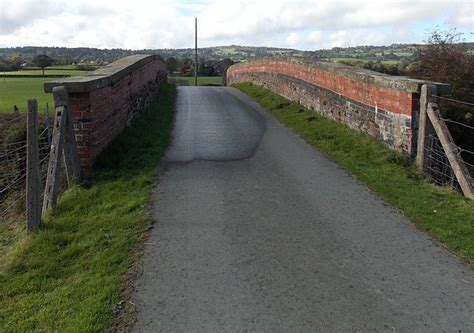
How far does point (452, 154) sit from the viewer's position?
713 cm

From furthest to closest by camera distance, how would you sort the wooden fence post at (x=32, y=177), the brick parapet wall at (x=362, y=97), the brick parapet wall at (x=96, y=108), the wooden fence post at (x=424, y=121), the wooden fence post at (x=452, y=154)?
the brick parapet wall at (x=362, y=97), the wooden fence post at (x=424, y=121), the brick parapet wall at (x=96, y=108), the wooden fence post at (x=452, y=154), the wooden fence post at (x=32, y=177)

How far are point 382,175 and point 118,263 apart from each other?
4.56 m

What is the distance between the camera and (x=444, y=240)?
5.17m

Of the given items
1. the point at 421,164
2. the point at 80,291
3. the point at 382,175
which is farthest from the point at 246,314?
the point at 421,164

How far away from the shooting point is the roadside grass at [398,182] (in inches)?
215

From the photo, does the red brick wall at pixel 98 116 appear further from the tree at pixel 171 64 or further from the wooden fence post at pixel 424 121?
the tree at pixel 171 64

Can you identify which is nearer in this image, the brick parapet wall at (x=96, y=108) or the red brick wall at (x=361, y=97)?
the brick parapet wall at (x=96, y=108)

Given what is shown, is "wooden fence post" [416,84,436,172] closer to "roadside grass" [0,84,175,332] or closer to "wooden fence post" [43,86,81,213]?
"roadside grass" [0,84,175,332]

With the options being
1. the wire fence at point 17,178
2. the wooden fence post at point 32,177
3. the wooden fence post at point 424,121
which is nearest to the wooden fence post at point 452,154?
the wooden fence post at point 424,121

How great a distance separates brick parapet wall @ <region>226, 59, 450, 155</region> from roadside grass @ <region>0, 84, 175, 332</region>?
4.13 m

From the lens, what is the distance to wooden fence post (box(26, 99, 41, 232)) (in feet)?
17.7

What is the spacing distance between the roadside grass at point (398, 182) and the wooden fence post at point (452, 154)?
0.59 ft

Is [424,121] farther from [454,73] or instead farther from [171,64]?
[171,64]

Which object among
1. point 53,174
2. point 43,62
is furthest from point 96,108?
point 43,62
